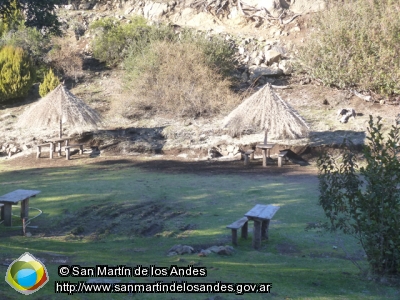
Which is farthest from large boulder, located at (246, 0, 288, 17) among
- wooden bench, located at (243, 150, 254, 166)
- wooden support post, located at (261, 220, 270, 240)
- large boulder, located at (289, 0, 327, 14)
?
wooden support post, located at (261, 220, 270, 240)

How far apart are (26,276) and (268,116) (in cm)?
1383

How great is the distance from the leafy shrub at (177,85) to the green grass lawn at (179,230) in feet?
23.1

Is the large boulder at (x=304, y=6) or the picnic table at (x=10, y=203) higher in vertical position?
the large boulder at (x=304, y=6)

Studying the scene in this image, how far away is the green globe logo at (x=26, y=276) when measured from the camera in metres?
4.52

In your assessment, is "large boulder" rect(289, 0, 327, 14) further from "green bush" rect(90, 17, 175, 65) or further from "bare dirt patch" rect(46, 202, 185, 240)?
"bare dirt patch" rect(46, 202, 185, 240)

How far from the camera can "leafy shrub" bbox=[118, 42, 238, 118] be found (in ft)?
76.3

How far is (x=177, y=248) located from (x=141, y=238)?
5.27 feet

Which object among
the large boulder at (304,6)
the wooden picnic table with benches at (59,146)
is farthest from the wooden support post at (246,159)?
the large boulder at (304,6)

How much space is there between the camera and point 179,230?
9.66m

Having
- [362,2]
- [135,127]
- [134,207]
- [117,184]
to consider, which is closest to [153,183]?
[117,184]

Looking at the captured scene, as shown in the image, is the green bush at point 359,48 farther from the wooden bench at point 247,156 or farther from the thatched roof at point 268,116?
the wooden bench at point 247,156

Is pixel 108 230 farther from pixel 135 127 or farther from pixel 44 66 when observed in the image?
pixel 44 66

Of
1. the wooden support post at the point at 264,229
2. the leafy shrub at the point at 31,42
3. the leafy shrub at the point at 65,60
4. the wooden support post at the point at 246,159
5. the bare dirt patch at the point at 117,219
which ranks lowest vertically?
the bare dirt patch at the point at 117,219

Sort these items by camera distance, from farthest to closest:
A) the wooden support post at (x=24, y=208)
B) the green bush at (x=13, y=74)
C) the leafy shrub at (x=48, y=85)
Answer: the leafy shrub at (x=48, y=85), the green bush at (x=13, y=74), the wooden support post at (x=24, y=208)
